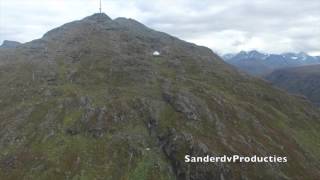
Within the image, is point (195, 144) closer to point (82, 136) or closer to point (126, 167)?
point (126, 167)

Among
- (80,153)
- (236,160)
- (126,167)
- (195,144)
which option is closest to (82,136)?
(80,153)

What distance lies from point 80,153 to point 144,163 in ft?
81.6

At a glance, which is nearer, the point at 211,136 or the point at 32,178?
the point at 32,178

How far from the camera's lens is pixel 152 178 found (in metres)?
176

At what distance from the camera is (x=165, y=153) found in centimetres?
19288

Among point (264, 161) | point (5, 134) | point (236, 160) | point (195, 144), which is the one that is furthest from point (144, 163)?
point (5, 134)

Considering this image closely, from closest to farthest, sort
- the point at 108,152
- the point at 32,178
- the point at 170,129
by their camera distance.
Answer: the point at 32,178, the point at 108,152, the point at 170,129

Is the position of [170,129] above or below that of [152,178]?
above

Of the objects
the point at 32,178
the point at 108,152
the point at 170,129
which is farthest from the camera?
the point at 170,129

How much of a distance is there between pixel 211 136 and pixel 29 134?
7459 centimetres

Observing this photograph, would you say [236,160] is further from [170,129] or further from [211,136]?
[170,129]

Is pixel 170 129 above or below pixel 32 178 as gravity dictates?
above

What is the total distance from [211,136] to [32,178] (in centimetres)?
7301

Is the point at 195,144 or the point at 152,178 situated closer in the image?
the point at 152,178
